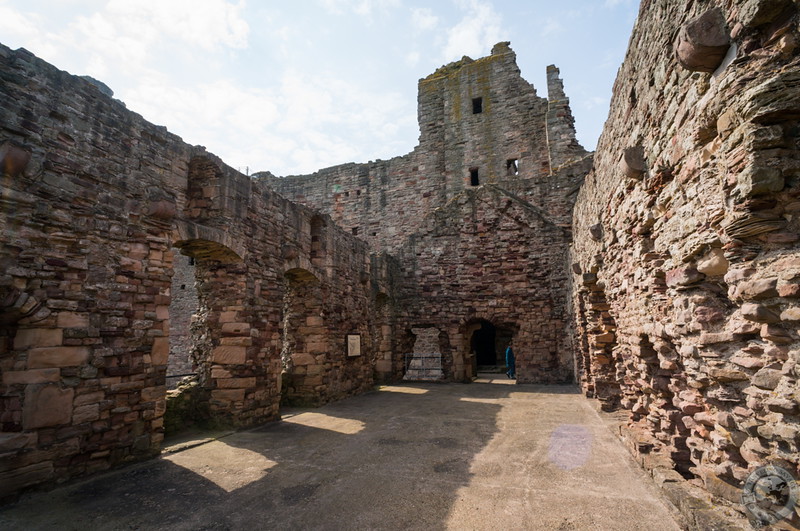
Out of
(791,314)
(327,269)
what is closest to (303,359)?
(327,269)

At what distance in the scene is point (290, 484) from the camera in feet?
14.5

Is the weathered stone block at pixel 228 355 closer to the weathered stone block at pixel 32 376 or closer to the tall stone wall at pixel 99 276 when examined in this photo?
the tall stone wall at pixel 99 276

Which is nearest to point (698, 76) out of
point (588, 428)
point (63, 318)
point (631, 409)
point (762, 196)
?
point (762, 196)

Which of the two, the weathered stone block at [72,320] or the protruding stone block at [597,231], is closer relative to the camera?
the weathered stone block at [72,320]

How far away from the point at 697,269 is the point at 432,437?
456 cm

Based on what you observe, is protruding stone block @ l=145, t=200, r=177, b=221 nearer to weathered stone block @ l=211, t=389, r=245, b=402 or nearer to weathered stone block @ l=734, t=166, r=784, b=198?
weathered stone block @ l=211, t=389, r=245, b=402

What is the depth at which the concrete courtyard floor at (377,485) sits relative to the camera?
3529 millimetres

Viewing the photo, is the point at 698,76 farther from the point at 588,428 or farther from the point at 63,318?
the point at 63,318

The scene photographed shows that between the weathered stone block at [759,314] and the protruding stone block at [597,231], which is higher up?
the protruding stone block at [597,231]

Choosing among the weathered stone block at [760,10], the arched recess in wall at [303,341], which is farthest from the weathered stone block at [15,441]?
the weathered stone block at [760,10]

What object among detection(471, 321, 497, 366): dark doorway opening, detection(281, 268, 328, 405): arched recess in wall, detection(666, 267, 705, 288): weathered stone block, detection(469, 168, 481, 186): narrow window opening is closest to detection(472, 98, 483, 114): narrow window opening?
detection(469, 168, 481, 186): narrow window opening

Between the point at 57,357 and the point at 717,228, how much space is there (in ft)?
20.1

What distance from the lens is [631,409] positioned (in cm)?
607

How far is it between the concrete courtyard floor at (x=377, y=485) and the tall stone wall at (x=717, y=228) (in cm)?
90
